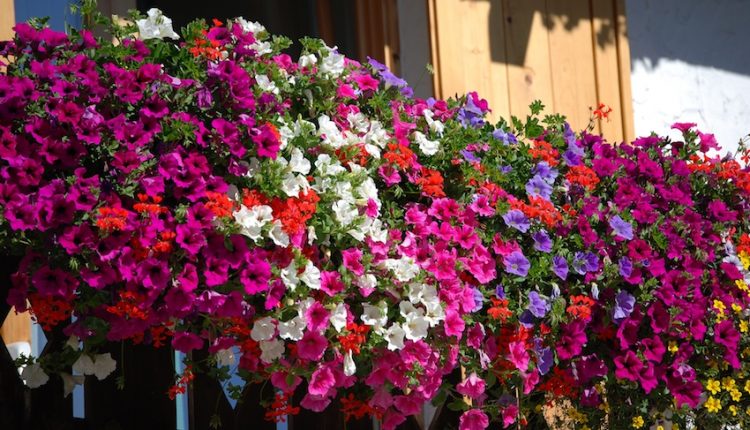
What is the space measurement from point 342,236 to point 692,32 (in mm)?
3293

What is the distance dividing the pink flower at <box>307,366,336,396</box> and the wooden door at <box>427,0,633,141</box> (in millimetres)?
1806

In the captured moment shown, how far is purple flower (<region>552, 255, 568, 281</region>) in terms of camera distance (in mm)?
3394

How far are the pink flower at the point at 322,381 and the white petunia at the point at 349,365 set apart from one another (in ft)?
0.14

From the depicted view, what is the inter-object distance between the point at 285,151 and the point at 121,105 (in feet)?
1.41

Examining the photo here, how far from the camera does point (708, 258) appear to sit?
384cm

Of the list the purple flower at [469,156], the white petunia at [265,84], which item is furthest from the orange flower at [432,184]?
the white petunia at [265,84]

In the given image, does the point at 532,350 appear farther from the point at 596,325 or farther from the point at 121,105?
the point at 121,105

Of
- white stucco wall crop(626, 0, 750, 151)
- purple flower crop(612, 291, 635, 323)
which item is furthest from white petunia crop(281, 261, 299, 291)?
white stucco wall crop(626, 0, 750, 151)

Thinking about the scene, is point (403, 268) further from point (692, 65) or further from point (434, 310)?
point (692, 65)

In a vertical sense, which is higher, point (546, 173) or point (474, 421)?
point (546, 173)

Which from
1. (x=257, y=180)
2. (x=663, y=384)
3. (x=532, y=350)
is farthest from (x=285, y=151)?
(x=663, y=384)

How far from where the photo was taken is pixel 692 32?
224 inches

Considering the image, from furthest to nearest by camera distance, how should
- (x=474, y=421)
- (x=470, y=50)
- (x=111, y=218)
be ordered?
(x=470, y=50)
(x=474, y=421)
(x=111, y=218)

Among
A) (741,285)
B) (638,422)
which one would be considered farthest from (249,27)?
(741,285)
